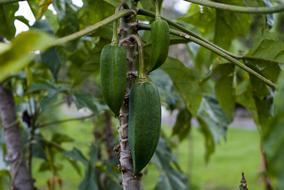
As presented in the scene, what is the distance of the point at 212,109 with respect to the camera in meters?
1.70

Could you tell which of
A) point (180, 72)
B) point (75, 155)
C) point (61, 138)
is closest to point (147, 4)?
point (180, 72)

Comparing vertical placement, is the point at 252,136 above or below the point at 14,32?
above

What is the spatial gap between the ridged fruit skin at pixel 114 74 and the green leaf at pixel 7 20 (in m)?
0.38

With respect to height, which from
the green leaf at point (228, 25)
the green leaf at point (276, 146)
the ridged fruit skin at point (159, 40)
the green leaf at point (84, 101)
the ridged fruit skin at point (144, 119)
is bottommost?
the green leaf at point (276, 146)

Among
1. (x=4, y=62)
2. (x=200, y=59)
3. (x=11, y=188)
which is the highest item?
(x=200, y=59)

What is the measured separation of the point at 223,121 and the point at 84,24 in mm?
571

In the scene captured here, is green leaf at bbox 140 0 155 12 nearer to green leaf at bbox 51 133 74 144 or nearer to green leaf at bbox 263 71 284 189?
green leaf at bbox 263 71 284 189

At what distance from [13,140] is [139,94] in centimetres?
72

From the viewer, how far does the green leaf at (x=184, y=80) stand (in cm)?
124

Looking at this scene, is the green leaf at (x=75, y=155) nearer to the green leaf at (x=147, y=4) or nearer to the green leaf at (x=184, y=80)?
the green leaf at (x=184, y=80)

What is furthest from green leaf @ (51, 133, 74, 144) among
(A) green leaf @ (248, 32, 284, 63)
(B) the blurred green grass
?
(B) the blurred green grass

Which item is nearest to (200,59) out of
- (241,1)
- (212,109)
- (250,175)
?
(212,109)

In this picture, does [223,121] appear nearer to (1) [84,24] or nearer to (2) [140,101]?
(1) [84,24]

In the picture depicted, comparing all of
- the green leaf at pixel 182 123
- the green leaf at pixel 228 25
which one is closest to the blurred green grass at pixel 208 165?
the green leaf at pixel 182 123
